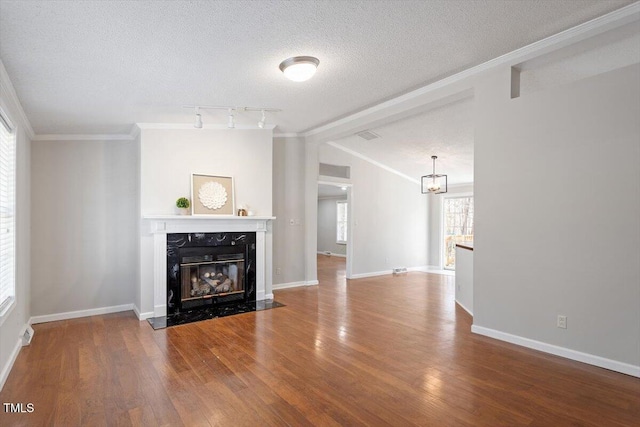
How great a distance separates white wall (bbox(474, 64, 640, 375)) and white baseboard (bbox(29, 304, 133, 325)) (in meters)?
4.70

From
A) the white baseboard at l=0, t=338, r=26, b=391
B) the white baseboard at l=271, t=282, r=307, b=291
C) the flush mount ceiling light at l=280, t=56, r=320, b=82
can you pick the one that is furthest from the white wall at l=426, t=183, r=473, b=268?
the white baseboard at l=0, t=338, r=26, b=391

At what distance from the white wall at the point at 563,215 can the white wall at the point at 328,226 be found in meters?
8.54

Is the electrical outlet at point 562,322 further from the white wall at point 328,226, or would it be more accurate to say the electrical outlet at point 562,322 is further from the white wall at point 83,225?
the white wall at point 328,226

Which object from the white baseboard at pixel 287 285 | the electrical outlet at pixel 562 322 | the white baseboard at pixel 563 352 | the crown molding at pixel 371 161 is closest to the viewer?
the white baseboard at pixel 563 352

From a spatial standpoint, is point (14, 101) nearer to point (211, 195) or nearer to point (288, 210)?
point (211, 195)

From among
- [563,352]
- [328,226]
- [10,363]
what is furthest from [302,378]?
[328,226]

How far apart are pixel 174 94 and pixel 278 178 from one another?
2.79 meters

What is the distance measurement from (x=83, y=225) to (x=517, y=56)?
18.3 ft

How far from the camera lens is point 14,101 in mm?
3410

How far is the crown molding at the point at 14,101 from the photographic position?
9.55 ft

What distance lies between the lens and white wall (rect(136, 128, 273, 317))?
468 centimetres

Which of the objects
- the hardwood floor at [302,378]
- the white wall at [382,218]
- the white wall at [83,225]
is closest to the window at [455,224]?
the white wall at [382,218]

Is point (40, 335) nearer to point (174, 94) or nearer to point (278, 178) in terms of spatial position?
point (174, 94)

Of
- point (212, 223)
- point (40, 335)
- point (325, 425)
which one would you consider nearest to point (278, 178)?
point (212, 223)
